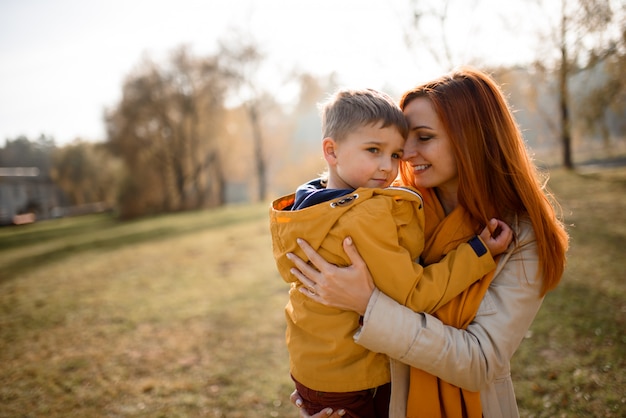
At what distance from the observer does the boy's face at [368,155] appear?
1796 millimetres

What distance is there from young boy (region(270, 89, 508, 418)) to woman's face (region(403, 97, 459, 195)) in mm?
83

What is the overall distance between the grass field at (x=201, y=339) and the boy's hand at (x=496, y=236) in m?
2.49

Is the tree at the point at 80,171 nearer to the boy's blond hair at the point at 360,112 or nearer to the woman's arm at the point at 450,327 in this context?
the boy's blond hair at the point at 360,112

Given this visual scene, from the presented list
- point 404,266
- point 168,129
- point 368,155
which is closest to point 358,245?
point 404,266

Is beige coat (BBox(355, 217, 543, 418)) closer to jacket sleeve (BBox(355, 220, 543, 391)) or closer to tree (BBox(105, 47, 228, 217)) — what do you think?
jacket sleeve (BBox(355, 220, 543, 391))

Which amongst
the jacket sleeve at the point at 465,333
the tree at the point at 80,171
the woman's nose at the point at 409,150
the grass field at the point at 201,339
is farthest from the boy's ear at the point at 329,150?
the tree at the point at 80,171

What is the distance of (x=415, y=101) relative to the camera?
1.92 m

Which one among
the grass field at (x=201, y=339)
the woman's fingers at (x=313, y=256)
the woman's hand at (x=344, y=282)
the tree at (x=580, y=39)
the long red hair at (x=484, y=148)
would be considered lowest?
the grass field at (x=201, y=339)

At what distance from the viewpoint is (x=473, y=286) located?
161cm

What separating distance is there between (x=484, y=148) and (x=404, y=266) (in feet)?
2.34

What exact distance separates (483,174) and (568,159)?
2082 centimetres

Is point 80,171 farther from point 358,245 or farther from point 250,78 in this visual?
point 358,245

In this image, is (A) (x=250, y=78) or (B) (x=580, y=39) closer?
(B) (x=580, y=39)

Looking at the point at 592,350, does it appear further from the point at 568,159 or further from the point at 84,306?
the point at 568,159
